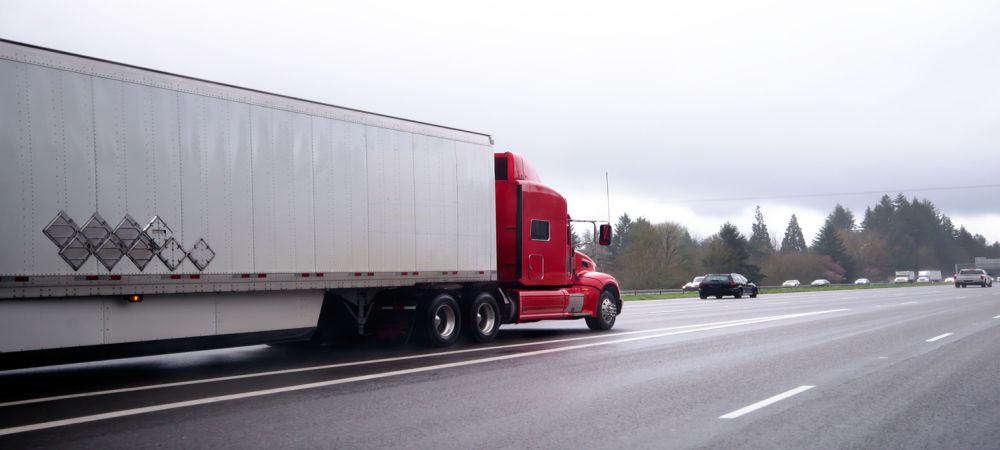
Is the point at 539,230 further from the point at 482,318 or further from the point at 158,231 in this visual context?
the point at 158,231

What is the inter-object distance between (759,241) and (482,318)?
159 metres

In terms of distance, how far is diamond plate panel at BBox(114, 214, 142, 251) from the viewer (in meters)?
10.4

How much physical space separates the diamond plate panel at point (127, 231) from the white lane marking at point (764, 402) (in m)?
7.19

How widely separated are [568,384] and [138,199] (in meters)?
5.72

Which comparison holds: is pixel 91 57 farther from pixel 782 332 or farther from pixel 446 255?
pixel 782 332

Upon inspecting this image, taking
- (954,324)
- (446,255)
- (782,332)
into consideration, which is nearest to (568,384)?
(446,255)

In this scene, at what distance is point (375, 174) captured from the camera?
1391 cm

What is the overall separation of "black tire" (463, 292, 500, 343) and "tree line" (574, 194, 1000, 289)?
3.93 meters

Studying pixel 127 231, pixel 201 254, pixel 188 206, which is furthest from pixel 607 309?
pixel 127 231

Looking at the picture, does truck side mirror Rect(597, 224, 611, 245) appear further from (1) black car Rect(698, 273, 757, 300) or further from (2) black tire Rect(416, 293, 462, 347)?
(1) black car Rect(698, 273, 757, 300)

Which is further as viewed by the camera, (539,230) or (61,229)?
(539,230)

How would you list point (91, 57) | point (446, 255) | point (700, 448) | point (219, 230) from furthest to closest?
point (446, 255) < point (219, 230) < point (91, 57) < point (700, 448)

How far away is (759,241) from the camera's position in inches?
6565

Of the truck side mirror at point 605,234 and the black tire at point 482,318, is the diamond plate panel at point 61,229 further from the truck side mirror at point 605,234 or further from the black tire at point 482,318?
the truck side mirror at point 605,234
